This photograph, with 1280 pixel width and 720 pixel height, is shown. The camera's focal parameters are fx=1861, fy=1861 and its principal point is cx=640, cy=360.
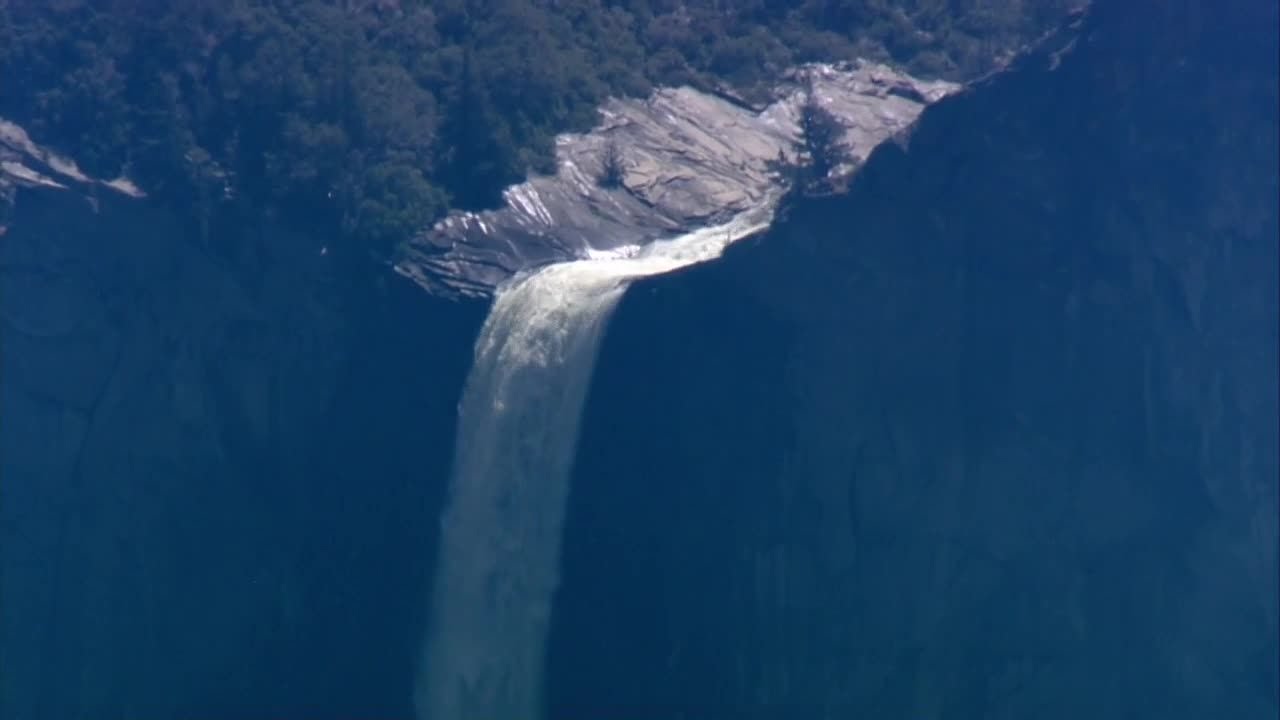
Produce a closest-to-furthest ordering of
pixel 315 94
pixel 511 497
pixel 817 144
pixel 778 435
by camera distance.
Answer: pixel 778 435
pixel 511 497
pixel 817 144
pixel 315 94

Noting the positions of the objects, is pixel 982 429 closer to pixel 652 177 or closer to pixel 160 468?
pixel 652 177

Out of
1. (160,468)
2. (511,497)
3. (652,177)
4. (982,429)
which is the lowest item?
(160,468)

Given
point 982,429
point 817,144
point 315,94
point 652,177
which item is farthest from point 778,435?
point 315,94

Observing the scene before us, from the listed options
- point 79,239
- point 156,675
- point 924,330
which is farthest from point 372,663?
point 924,330

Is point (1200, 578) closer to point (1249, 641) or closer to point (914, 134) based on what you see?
point (1249, 641)

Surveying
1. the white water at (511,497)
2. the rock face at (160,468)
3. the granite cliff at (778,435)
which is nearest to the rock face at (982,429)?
the granite cliff at (778,435)

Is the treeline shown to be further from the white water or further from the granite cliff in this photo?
the white water

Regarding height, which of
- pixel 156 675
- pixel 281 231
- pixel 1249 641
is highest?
pixel 281 231
